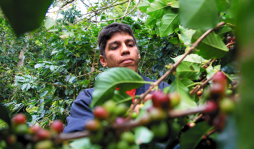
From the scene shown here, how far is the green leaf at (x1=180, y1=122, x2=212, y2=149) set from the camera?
30cm

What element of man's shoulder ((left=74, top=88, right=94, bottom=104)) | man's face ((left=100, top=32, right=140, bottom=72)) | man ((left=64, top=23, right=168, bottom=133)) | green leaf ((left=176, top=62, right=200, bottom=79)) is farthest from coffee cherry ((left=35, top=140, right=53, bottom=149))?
man's face ((left=100, top=32, right=140, bottom=72))

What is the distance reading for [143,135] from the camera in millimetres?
244

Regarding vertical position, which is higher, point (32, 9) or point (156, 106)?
point (32, 9)

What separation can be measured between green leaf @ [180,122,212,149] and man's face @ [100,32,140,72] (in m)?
1.09

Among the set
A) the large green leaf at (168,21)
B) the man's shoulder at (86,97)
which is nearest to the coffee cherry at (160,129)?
the large green leaf at (168,21)

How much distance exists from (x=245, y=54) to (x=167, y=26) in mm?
819

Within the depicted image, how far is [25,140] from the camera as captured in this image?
0.24 metres

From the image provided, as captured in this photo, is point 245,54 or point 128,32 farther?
point 128,32

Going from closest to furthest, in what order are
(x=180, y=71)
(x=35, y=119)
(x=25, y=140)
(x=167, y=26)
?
(x=25, y=140) < (x=180, y=71) < (x=167, y=26) < (x=35, y=119)

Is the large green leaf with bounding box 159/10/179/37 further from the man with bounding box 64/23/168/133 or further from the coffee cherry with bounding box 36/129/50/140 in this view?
the coffee cherry with bounding box 36/129/50/140

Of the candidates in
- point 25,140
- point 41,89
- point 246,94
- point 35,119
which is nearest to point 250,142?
point 246,94

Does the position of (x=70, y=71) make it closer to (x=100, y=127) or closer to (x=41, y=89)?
(x=41, y=89)

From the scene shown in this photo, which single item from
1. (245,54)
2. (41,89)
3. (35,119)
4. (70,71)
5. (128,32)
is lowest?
(35,119)

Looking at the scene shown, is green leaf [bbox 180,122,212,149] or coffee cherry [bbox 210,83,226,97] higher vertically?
coffee cherry [bbox 210,83,226,97]
